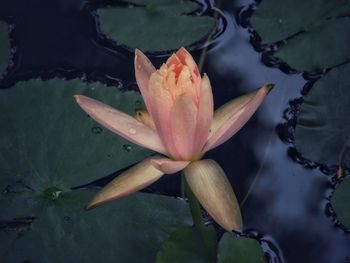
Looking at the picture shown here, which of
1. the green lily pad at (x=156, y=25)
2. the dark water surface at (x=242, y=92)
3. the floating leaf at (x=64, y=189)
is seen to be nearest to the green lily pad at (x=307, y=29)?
the dark water surface at (x=242, y=92)

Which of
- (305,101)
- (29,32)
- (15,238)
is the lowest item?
(15,238)

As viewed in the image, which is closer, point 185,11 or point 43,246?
point 43,246

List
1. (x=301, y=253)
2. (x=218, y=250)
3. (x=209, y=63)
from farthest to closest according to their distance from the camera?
(x=209, y=63) → (x=301, y=253) → (x=218, y=250)

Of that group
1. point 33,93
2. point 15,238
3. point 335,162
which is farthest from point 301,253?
point 33,93

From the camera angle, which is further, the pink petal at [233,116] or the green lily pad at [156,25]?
the green lily pad at [156,25]

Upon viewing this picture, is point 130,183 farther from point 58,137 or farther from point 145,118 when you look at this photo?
point 58,137

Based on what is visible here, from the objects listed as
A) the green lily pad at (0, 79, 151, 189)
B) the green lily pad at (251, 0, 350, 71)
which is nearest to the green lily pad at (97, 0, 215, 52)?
the green lily pad at (251, 0, 350, 71)

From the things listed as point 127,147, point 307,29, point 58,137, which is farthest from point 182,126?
point 307,29

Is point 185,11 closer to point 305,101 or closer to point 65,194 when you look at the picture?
point 305,101

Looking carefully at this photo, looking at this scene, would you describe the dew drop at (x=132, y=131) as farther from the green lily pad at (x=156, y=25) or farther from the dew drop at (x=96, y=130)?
the green lily pad at (x=156, y=25)
